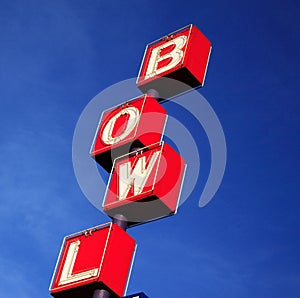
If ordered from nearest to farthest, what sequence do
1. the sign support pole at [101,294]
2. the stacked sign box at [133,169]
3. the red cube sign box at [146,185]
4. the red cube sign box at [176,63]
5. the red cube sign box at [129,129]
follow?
the sign support pole at [101,294], the stacked sign box at [133,169], the red cube sign box at [146,185], the red cube sign box at [129,129], the red cube sign box at [176,63]

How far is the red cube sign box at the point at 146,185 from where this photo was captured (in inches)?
867

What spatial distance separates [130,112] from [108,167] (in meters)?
2.30

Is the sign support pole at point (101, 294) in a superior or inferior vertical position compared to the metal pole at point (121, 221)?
inferior

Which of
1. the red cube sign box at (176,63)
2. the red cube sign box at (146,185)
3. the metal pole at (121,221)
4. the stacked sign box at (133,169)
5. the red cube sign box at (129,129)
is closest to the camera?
the stacked sign box at (133,169)

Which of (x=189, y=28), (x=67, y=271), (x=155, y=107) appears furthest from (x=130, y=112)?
(x=67, y=271)

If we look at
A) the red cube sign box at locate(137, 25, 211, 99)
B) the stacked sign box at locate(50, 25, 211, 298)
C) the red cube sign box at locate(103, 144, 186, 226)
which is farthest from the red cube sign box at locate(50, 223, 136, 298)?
the red cube sign box at locate(137, 25, 211, 99)

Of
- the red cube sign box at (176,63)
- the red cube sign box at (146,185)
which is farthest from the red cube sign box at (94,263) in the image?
the red cube sign box at (176,63)

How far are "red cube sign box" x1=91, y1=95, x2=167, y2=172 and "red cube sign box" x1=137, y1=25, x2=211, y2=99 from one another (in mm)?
1259

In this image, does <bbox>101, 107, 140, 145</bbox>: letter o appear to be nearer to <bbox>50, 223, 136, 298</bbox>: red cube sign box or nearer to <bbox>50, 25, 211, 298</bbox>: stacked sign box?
<bbox>50, 25, 211, 298</bbox>: stacked sign box

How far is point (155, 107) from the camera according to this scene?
2625 cm

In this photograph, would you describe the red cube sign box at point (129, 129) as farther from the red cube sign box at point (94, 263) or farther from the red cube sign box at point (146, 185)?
the red cube sign box at point (94, 263)

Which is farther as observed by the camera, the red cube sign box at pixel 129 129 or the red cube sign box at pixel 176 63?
the red cube sign box at pixel 176 63

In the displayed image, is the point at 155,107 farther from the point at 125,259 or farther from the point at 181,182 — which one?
the point at 125,259

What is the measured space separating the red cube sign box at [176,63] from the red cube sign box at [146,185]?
4317 millimetres
